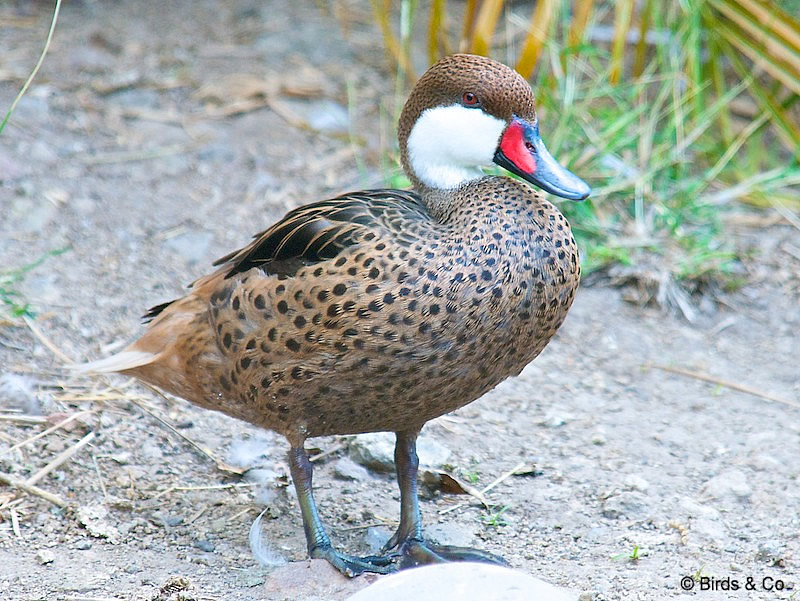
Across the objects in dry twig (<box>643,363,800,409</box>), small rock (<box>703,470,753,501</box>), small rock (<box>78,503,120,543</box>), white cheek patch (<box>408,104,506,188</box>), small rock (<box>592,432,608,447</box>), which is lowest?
small rock (<box>592,432,608,447</box>)

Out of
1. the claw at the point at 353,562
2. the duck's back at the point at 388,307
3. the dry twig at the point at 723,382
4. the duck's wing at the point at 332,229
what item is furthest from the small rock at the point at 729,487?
the duck's wing at the point at 332,229

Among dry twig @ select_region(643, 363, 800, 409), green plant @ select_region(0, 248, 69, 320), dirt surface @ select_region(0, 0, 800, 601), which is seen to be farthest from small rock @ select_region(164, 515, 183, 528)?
dry twig @ select_region(643, 363, 800, 409)

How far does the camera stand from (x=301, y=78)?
5781 millimetres

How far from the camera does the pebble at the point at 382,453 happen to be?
11.2 ft

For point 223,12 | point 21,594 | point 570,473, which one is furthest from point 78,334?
point 223,12

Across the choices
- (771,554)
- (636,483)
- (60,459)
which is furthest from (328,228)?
(771,554)

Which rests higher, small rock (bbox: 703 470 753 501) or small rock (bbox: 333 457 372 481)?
small rock (bbox: 703 470 753 501)

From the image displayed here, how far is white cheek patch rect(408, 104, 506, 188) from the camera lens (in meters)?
2.84

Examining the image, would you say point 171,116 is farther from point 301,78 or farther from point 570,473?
point 570,473

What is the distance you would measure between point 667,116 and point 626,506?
2707 mm

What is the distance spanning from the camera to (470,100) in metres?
2.83

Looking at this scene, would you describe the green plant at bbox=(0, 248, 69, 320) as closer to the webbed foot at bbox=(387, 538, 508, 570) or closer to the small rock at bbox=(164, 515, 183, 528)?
the small rock at bbox=(164, 515, 183, 528)

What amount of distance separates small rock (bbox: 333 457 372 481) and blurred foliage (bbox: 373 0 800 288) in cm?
158

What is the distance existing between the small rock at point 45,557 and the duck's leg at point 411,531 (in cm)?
87
